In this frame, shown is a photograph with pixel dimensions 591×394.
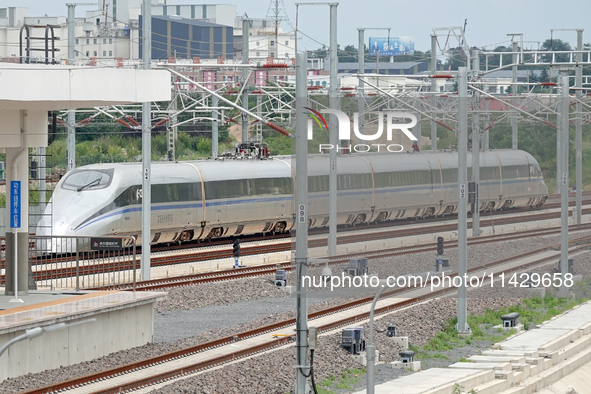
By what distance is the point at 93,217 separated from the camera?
2911cm

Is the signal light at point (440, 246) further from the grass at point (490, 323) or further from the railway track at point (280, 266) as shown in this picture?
the grass at point (490, 323)

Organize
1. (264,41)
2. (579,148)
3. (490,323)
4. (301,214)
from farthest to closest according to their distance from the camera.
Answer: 1. (264,41)
2. (579,148)
3. (490,323)
4. (301,214)

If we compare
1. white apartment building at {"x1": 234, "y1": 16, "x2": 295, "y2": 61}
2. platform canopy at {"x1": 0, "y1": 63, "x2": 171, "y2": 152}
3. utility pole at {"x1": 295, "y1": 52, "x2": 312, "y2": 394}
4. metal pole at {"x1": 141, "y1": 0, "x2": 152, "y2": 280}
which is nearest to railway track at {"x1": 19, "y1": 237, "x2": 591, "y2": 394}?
utility pole at {"x1": 295, "y1": 52, "x2": 312, "y2": 394}

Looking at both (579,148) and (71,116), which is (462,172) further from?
(71,116)

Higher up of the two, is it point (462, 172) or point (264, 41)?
point (264, 41)

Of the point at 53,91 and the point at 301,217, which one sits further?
the point at 53,91

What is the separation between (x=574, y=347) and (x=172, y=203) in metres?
14.7

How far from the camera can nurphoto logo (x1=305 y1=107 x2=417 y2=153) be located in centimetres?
1484

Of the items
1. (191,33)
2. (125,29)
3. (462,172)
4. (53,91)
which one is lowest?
(462,172)

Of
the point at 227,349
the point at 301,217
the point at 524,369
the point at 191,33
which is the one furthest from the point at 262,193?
the point at 191,33

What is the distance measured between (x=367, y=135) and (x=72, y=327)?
18.7ft

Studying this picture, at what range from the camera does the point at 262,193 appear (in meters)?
35.3

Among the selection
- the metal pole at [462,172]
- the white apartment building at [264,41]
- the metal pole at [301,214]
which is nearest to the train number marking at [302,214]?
the metal pole at [301,214]

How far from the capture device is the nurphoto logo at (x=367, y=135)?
14.8 meters
